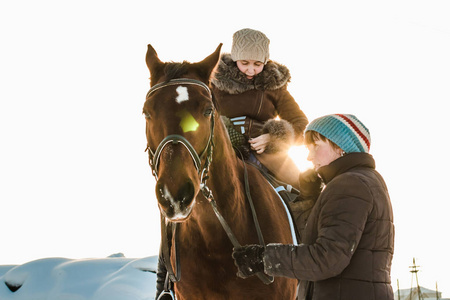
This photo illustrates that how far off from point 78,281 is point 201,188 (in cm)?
5297

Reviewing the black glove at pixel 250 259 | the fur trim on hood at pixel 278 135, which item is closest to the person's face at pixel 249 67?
the fur trim on hood at pixel 278 135

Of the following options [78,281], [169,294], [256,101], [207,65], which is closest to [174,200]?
[207,65]

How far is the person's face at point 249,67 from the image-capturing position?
5.73m

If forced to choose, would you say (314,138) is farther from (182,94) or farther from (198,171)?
(182,94)

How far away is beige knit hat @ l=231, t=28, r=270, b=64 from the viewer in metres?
5.64

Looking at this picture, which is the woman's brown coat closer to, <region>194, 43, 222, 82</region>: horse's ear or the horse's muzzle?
<region>194, 43, 222, 82</region>: horse's ear

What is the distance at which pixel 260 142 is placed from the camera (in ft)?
17.6

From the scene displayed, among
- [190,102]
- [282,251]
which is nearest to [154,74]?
[190,102]

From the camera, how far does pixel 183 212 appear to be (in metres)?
3.32

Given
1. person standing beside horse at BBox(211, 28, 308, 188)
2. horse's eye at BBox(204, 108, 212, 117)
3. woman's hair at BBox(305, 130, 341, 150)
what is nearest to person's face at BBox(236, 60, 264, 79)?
person standing beside horse at BBox(211, 28, 308, 188)

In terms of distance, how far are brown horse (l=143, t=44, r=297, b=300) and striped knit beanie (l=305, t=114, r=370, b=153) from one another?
1.04 meters

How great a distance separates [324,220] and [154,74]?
89.9 inches

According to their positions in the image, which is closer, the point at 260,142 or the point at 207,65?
the point at 207,65

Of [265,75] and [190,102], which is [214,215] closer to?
[190,102]
